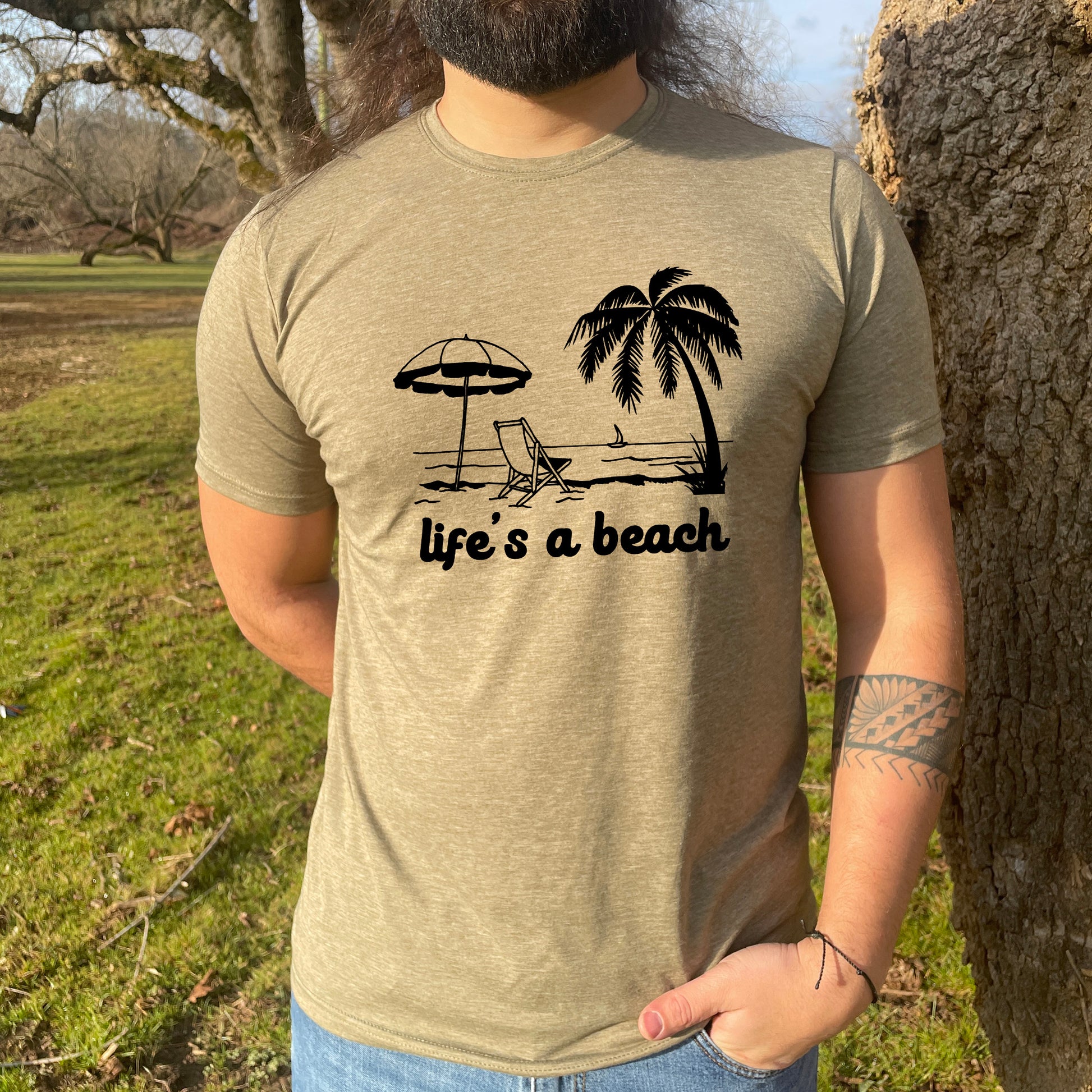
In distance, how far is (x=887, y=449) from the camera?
1.36 meters

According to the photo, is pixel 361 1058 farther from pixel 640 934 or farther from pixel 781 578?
pixel 781 578

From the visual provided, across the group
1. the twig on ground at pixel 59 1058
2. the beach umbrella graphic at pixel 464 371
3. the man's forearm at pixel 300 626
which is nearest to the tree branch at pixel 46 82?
the twig on ground at pixel 59 1058

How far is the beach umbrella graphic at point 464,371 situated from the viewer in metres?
1.29

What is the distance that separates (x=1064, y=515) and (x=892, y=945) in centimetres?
96

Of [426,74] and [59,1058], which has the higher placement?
[426,74]

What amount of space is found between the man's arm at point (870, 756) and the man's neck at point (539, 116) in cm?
63

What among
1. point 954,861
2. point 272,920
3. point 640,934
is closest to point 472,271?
point 640,934

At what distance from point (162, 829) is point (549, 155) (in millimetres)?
4108

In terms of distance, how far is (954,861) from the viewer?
2.27 metres

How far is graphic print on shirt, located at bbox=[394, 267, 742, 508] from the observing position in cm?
128

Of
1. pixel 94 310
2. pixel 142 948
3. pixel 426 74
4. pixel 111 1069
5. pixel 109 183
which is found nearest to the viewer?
pixel 426 74

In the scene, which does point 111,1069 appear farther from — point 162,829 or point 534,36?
point 534,36

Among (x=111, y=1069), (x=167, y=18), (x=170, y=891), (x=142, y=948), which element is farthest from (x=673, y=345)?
(x=167, y=18)

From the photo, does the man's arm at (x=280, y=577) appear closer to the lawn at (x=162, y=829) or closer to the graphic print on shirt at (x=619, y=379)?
the graphic print on shirt at (x=619, y=379)
